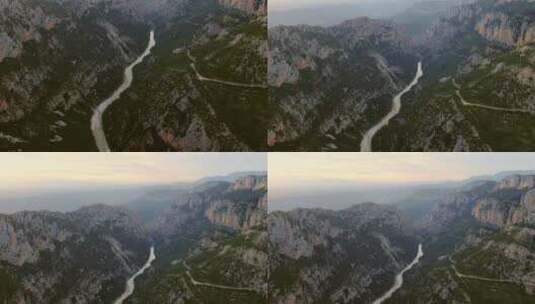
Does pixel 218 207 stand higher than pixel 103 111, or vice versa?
pixel 103 111

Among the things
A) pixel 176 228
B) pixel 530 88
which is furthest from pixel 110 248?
pixel 530 88

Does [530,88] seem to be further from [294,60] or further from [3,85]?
[3,85]

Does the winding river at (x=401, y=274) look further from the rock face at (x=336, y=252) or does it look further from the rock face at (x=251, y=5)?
the rock face at (x=251, y=5)

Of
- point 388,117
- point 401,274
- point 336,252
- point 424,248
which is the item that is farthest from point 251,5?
point 401,274

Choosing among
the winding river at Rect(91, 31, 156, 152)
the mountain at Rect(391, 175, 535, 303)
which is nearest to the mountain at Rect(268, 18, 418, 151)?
the mountain at Rect(391, 175, 535, 303)

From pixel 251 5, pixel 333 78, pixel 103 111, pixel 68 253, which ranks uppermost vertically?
pixel 251 5

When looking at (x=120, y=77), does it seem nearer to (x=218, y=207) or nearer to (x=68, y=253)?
(x=218, y=207)

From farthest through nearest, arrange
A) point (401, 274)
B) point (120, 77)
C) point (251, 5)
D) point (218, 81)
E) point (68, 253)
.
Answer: point (401, 274)
point (251, 5)
point (218, 81)
point (120, 77)
point (68, 253)
